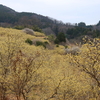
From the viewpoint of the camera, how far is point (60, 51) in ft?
75.6

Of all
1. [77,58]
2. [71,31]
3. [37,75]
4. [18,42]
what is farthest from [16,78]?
[71,31]

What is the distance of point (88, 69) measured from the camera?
4797 millimetres

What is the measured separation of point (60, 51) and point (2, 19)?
57933mm

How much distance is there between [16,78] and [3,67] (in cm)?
255

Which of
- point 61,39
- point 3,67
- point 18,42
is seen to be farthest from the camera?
point 61,39

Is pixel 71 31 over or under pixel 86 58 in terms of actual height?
over

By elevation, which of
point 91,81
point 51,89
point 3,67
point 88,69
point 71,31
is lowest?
point 51,89

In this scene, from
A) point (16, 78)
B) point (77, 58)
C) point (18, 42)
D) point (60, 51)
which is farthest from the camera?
point (60, 51)

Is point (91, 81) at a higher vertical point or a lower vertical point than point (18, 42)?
lower

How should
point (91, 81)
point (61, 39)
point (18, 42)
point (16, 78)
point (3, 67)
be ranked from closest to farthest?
point (16, 78) < point (91, 81) < point (3, 67) < point (18, 42) < point (61, 39)

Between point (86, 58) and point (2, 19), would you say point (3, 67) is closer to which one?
point (86, 58)

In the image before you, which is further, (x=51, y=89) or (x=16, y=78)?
(x=51, y=89)

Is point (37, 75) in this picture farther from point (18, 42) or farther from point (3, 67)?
point (18, 42)

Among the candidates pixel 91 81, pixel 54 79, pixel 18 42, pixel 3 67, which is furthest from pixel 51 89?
pixel 18 42
